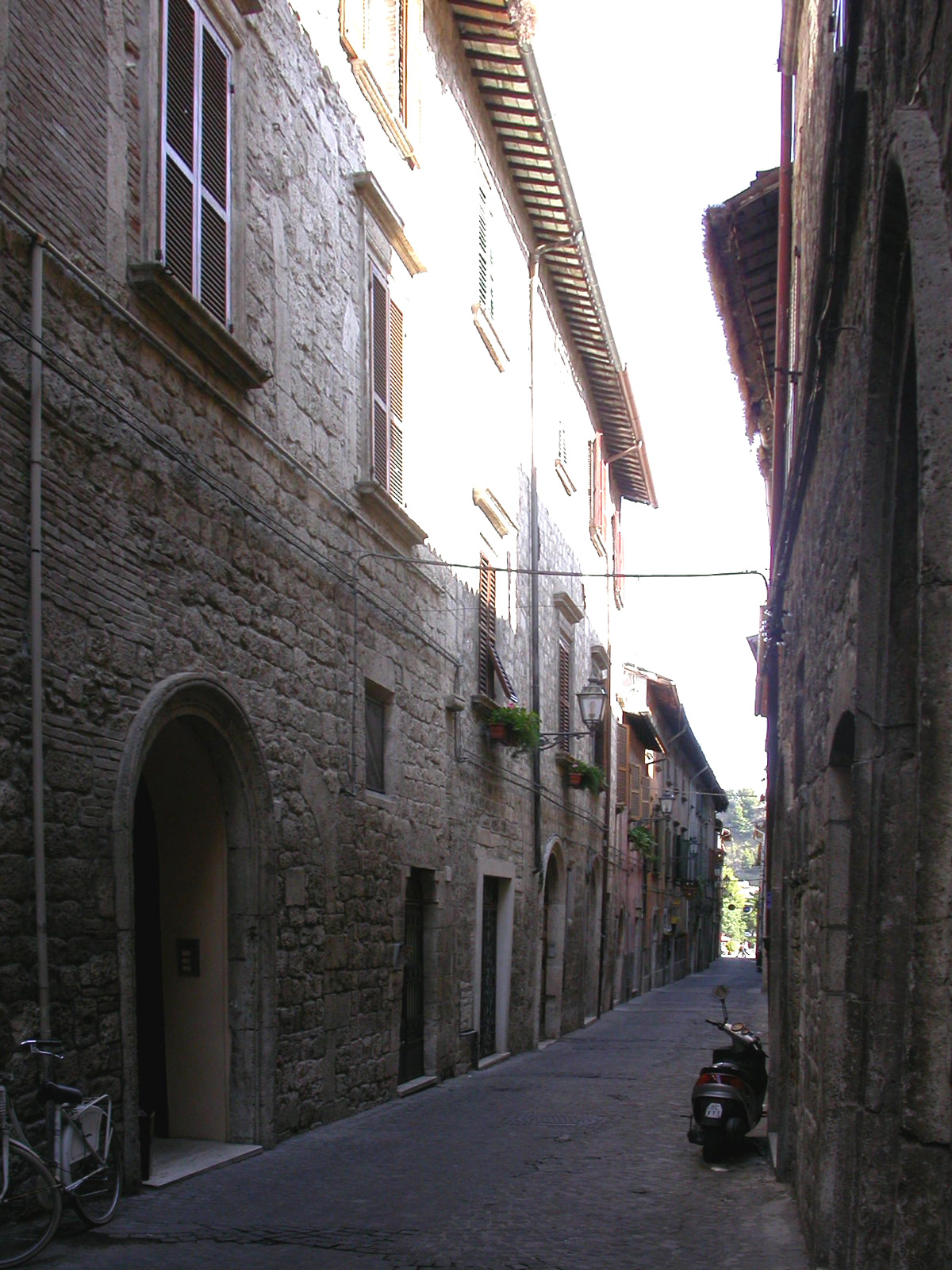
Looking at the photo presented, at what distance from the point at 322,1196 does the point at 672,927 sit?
3267 centimetres

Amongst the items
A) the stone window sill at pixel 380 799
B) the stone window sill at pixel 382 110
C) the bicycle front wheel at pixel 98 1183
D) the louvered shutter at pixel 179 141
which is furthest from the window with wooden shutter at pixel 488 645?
the bicycle front wheel at pixel 98 1183

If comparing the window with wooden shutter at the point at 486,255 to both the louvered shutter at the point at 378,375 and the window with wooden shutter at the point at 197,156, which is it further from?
the window with wooden shutter at the point at 197,156

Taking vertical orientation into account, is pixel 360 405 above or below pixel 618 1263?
above

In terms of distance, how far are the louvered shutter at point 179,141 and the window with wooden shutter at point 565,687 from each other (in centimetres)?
1244

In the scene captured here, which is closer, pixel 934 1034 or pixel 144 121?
pixel 934 1034

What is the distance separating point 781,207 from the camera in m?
10.5

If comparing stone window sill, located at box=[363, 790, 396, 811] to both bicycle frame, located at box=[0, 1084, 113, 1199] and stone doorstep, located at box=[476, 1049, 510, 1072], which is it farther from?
bicycle frame, located at box=[0, 1084, 113, 1199]

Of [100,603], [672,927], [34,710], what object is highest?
[100,603]

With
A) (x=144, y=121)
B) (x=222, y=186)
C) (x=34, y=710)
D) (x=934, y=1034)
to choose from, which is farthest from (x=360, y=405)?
(x=934, y=1034)

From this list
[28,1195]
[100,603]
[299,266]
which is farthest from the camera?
[299,266]

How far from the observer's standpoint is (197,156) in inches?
314

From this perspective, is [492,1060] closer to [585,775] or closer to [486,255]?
[585,775]

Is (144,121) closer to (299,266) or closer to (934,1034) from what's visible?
(299,266)

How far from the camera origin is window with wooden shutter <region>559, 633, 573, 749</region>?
780 inches
